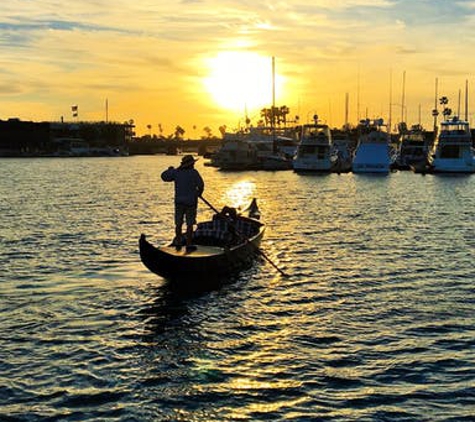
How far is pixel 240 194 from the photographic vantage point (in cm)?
6128

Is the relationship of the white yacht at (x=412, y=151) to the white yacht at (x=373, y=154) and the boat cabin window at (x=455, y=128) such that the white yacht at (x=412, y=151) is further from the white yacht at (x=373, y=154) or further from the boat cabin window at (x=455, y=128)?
the boat cabin window at (x=455, y=128)

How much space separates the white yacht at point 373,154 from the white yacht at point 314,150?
4230 mm

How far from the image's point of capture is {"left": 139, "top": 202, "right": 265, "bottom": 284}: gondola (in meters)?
16.5

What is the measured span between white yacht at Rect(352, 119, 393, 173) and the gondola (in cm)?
6622

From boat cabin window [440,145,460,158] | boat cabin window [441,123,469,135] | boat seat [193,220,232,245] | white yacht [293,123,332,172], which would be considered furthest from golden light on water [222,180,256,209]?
boat cabin window [440,145,460,158]

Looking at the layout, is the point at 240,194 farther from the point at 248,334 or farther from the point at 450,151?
the point at 248,334

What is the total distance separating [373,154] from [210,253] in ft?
240

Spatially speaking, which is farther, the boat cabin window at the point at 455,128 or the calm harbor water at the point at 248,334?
the boat cabin window at the point at 455,128

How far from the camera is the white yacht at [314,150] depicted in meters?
87.2

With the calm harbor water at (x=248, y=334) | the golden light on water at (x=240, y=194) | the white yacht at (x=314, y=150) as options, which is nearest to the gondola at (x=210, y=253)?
the calm harbor water at (x=248, y=334)

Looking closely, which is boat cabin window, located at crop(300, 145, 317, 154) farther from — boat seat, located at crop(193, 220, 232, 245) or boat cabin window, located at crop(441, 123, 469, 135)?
boat seat, located at crop(193, 220, 232, 245)

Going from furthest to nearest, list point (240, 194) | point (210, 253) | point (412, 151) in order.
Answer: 1. point (412, 151)
2. point (240, 194)
3. point (210, 253)

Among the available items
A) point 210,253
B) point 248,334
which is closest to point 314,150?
point 210,253

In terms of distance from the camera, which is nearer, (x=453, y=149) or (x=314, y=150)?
(x=453, y=149)
